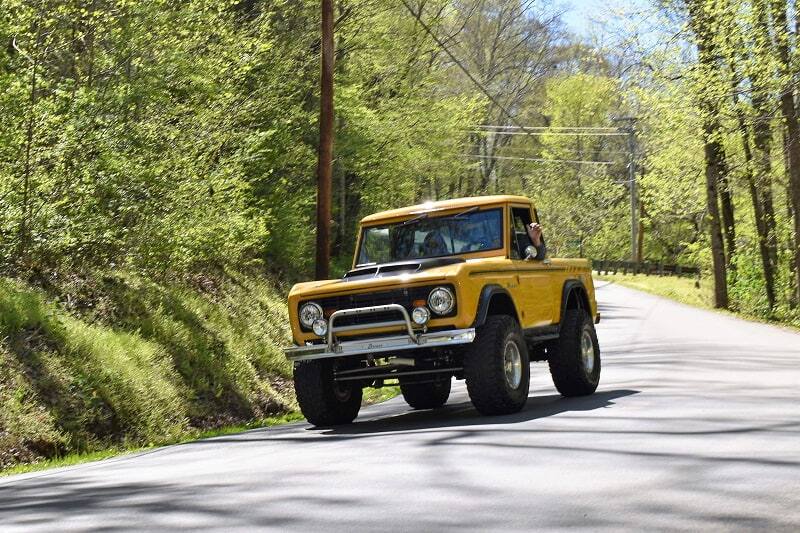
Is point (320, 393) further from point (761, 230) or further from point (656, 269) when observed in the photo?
point (656, 269)

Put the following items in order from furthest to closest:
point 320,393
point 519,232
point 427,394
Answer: point 427,394 < point 519,232 < point 320,393

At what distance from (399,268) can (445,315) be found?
1138 mm

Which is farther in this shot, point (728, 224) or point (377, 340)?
point (728, 224)

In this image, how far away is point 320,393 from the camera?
12961 millimetres

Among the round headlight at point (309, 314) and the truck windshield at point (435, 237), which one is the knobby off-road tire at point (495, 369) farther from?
the round headlight at point (309, 314)

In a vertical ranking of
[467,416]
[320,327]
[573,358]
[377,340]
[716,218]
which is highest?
[716,218]

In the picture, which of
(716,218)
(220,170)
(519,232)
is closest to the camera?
(519,232)

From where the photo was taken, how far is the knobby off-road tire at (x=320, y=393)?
13.0m

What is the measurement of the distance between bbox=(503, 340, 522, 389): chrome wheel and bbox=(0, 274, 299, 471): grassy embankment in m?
4.68

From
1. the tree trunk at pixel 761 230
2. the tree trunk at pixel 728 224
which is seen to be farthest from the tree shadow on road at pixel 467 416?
the tree trunk at pixel 728 224

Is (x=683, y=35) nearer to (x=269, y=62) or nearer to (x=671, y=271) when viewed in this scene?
(x=269, y=62)

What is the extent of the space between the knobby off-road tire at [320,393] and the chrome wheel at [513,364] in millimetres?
1898

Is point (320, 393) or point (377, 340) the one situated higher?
point (377, 340)

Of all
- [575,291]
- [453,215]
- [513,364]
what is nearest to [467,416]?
[513,364]
